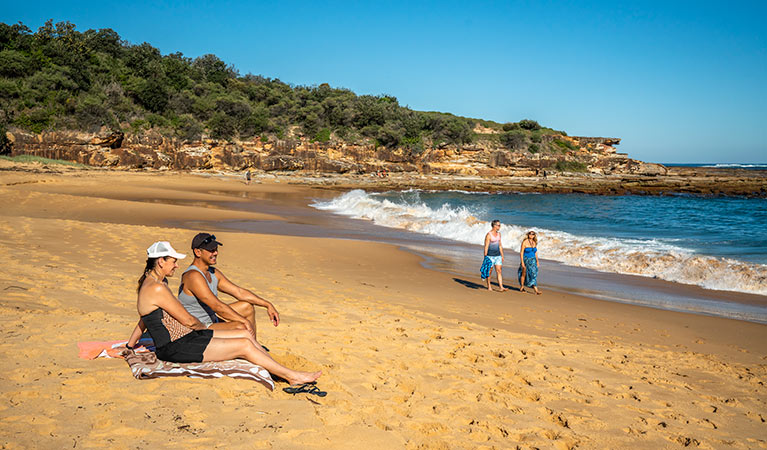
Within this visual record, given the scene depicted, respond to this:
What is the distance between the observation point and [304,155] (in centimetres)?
5072

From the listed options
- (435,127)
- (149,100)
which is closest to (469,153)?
(435,127)

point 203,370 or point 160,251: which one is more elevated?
point 160,251

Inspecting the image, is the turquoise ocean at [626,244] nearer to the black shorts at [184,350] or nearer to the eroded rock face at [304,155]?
the black shorts at [184,350]

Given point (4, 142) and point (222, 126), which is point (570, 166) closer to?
point (222, 126)

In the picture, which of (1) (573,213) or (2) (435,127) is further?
(2) (435,127)

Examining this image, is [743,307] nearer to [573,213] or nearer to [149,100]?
[573,213]

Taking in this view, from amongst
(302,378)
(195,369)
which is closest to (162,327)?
(195,369)

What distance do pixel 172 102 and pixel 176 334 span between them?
5027cm

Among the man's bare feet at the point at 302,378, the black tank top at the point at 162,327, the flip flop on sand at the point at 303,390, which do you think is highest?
the black tank top at the point at 162,327

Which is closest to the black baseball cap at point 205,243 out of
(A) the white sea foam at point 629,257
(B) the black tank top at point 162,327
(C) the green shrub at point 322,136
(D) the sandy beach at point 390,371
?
(B) the black tank top at point 162,327

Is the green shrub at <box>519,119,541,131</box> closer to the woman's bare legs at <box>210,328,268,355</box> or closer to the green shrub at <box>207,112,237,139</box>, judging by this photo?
the green shrub at <box>207,112,237,139</box>

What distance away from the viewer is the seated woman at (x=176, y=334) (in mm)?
4074

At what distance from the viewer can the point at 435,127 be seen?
2443 inches

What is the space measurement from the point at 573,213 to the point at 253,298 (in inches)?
1131
